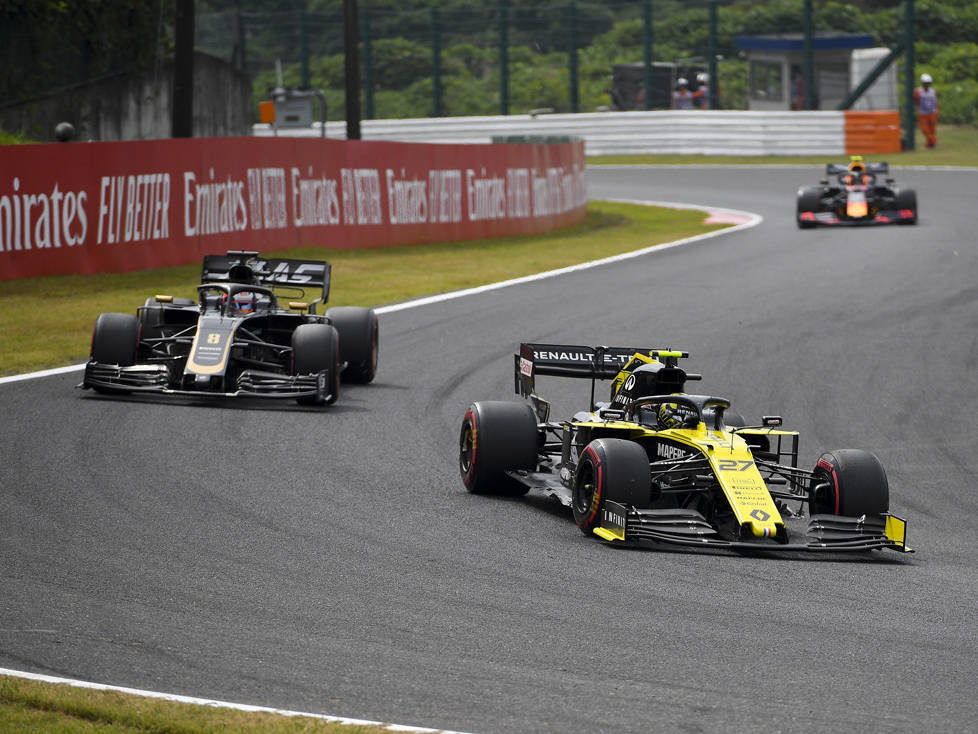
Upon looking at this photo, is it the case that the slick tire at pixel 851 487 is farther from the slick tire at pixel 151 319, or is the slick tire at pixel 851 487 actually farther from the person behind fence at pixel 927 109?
the person behind fence at pixel 927 109

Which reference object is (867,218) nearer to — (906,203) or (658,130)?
(906,203)

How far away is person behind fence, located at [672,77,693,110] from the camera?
52688mm

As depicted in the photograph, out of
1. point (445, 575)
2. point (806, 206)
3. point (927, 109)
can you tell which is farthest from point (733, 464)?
point (927, 109)

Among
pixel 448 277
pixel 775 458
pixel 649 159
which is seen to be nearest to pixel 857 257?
pixel 448 277

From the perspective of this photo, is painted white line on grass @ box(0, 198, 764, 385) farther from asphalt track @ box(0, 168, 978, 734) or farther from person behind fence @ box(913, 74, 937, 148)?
person behind fence @ box(913, 74, 937, 148)

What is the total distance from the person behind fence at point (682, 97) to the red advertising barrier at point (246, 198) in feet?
72.3

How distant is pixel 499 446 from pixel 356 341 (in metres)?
4.68

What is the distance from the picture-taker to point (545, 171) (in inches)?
1225

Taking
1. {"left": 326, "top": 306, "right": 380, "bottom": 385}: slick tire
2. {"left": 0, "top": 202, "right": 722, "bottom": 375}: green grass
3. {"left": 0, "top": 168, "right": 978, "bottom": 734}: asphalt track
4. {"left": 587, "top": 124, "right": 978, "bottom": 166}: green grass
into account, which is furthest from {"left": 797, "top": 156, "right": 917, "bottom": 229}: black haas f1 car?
{"left": 326, "top": 306, "right": 380, "bottom": 385}: slick tire

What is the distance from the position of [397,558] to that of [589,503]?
4.37ft

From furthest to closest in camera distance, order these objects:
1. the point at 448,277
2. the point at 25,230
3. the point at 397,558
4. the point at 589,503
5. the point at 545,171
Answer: the point at 545,171 < the point at 448,277 < the point at 25,230 < the point at 589,503 < the point at 397,558

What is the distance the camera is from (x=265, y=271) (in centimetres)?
1484

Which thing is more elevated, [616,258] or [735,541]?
[616,258]

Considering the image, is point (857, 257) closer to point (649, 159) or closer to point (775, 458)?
point (775, 458)
